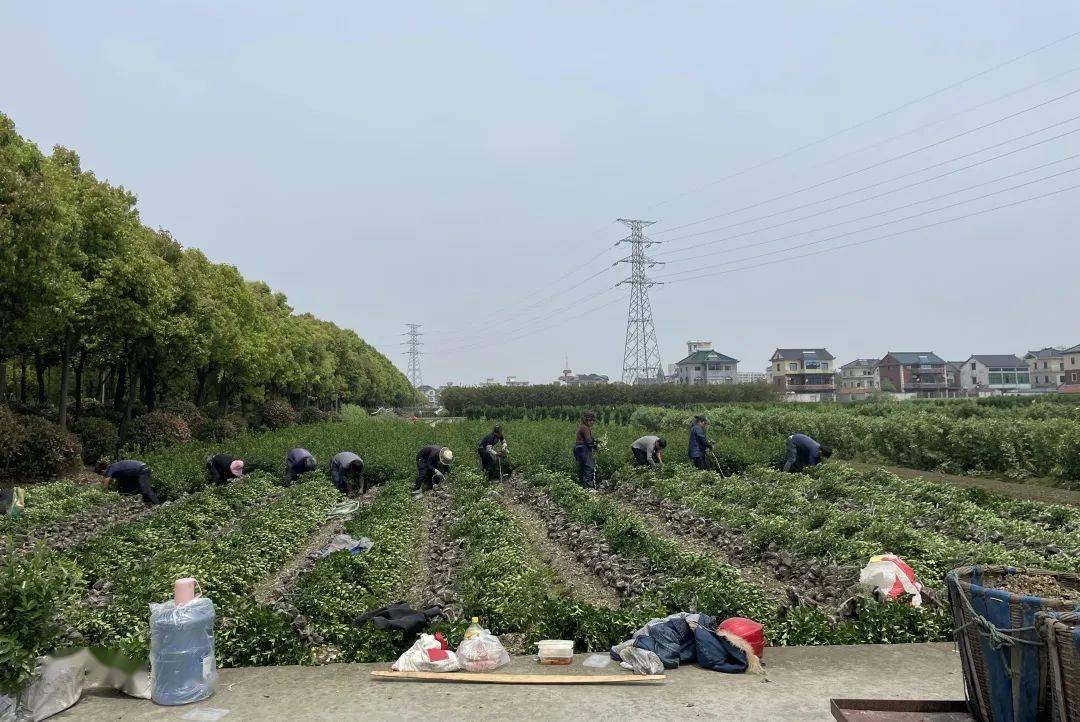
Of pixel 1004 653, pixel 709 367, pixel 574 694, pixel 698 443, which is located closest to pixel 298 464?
pixel 698 443

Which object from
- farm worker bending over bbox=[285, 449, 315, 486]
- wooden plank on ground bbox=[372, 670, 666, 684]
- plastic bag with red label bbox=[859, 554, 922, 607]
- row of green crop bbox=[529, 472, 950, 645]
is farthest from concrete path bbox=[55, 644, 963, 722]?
farm worker bending over bbox=[285, 449, 315, 486]

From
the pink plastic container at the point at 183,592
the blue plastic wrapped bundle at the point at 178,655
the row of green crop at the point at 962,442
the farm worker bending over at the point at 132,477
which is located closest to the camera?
the blue plastic wrapped bundle at the point at 178,655

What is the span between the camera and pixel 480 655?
18.7ft

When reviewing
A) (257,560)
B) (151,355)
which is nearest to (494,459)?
(257,560)

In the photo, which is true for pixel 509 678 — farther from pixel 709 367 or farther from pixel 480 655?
pixel 709 367

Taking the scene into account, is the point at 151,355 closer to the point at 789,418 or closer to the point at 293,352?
the point at 293,352

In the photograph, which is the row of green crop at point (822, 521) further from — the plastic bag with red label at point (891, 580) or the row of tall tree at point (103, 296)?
the row of tall tree at point (103, 296)

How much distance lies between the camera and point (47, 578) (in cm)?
510

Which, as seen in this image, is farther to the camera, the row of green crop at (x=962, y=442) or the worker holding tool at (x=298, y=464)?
the worker holding tool at (x=298, y=464)

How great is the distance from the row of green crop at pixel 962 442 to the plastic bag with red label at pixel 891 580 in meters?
11.9

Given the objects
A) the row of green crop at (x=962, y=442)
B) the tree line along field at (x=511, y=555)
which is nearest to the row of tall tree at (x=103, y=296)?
the tree line along field at (x=511, y=555)

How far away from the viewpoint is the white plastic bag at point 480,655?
5684 millimetres

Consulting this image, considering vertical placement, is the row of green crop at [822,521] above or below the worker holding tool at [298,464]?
below

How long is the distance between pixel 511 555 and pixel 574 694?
4148 millimetres
